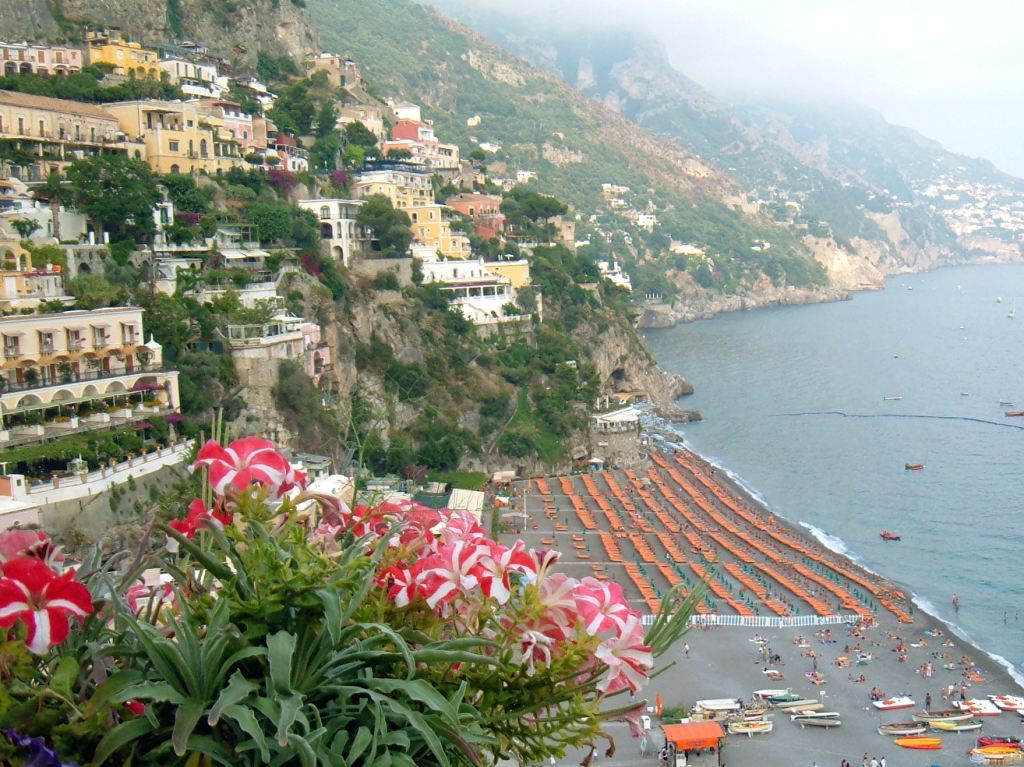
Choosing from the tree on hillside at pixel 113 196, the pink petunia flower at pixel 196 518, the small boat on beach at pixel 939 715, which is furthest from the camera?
Answer: the tree on hillside at pixel 113 196

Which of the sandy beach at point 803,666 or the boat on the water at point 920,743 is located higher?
the boat on the water at point 920,743

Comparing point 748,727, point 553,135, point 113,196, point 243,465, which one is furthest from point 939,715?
point 553,135

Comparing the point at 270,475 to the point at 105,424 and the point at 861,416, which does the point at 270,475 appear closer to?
the point at 105,424

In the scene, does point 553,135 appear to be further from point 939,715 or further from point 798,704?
point 939,715

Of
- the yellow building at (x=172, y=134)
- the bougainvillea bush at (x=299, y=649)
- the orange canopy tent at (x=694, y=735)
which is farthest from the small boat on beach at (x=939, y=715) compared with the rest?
the yellow building at (x=172, y=134)

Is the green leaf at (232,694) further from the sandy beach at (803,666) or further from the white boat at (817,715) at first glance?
the white boat at (817,715)

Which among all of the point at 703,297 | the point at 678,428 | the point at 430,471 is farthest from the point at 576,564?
the point at 703,297
